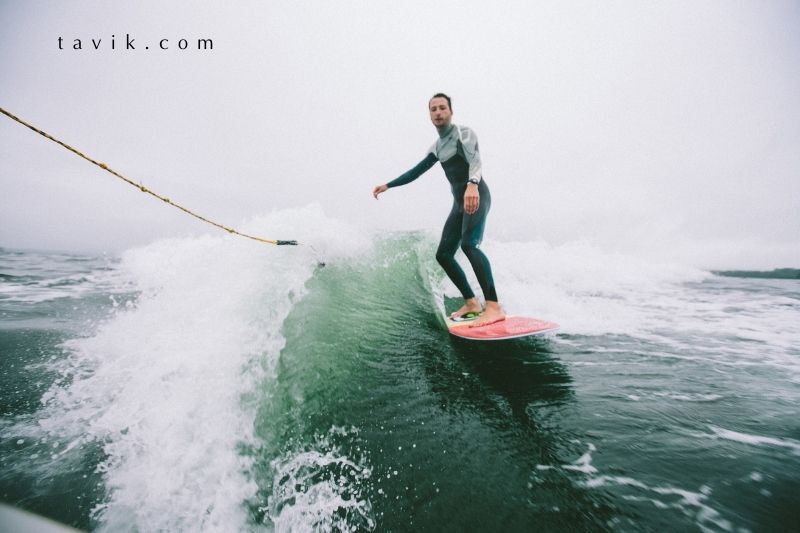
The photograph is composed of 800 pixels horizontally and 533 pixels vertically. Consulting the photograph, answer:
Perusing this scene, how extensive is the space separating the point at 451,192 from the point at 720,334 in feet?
18.4

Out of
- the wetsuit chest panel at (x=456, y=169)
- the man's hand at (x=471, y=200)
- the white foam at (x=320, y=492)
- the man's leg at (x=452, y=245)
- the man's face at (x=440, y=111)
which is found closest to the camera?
the white foam at (x=320, y=492)

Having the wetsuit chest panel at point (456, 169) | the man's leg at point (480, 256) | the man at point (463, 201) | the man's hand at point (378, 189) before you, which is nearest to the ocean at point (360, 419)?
Answer: the man's leg at point (480, 256)

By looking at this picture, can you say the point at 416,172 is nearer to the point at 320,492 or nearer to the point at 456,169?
the point at 456,169

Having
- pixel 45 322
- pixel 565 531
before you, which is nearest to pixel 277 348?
pixel 565 531

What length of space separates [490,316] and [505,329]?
1.02 ft

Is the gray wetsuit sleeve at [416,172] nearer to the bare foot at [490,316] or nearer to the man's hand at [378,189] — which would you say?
the man's hand at [378,189]

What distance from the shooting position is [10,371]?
10.5ft

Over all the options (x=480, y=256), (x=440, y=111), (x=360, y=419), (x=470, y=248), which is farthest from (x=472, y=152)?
(x=360, y=419)

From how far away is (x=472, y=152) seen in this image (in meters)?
3.76

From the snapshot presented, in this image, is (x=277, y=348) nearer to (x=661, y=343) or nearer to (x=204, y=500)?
(x=204, y=500)

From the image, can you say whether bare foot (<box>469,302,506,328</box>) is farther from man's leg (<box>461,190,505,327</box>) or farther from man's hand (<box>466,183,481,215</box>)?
man's hand (<box>466,183,481,215</box>)

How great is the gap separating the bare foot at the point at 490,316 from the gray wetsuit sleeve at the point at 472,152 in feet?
5.49

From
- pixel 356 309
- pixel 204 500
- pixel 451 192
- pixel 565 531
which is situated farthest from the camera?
pixel 356 309

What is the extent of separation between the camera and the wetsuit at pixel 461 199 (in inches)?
150
